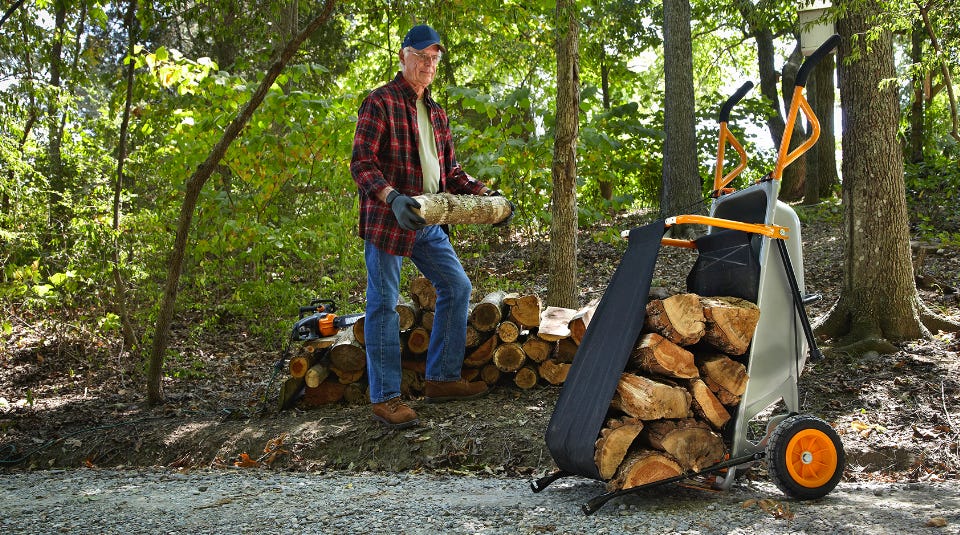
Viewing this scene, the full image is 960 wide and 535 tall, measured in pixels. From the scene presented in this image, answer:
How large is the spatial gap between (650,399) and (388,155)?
6.51ft

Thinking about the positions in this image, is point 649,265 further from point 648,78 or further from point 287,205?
point 648,78

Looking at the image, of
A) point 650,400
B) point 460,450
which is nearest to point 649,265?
point 650,400

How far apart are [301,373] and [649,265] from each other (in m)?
2.77

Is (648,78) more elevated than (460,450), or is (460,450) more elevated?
(648,78)

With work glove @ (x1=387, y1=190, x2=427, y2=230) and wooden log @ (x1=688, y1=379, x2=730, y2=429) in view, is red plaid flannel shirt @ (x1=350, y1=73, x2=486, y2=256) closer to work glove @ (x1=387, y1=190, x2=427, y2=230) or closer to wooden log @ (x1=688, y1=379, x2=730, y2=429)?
work glove @ (x1=387, y1=190, x2=427, y2=230)

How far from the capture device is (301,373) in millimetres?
4762

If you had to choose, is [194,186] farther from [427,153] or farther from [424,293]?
[427,153]

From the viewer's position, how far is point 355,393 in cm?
484

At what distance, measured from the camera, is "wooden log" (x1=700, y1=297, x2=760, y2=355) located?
274 centimetres

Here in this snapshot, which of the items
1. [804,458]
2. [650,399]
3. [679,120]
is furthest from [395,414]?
[679,120]

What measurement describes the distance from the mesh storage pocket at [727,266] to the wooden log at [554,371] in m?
1.55

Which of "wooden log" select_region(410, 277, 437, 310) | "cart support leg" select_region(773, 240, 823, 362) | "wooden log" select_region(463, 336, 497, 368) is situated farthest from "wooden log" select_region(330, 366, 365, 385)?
"cart support leg" select_region(773, 240, 823, 362)

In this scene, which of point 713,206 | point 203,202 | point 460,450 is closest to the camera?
point 713,206

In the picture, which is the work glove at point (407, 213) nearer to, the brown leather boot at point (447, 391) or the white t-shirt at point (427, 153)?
the white t-shirt at point (427, 153)
